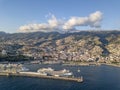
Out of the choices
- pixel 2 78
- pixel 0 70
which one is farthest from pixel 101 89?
pixel 0 70

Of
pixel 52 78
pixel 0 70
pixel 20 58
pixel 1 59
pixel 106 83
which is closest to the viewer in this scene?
pixel 106 83

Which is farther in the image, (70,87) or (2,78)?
(2,78)

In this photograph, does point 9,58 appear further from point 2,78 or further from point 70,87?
point 70,87

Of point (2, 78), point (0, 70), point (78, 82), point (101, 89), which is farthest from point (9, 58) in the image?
point (101, 89)

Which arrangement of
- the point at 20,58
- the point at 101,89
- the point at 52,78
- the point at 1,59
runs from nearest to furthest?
the point at 101,89 < the point at 52,78 < the point at 1,59 < the point at 20,58

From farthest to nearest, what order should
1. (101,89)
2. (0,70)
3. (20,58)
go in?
(20,58), (0,70), (101,89)

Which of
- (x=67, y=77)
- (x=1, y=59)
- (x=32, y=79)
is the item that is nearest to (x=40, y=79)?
(x=32, y=79)

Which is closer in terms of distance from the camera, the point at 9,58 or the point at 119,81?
the point at 119,81

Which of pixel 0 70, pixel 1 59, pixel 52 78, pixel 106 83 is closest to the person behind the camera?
pixel 106 83

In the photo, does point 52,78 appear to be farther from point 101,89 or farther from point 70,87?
point 101,89
